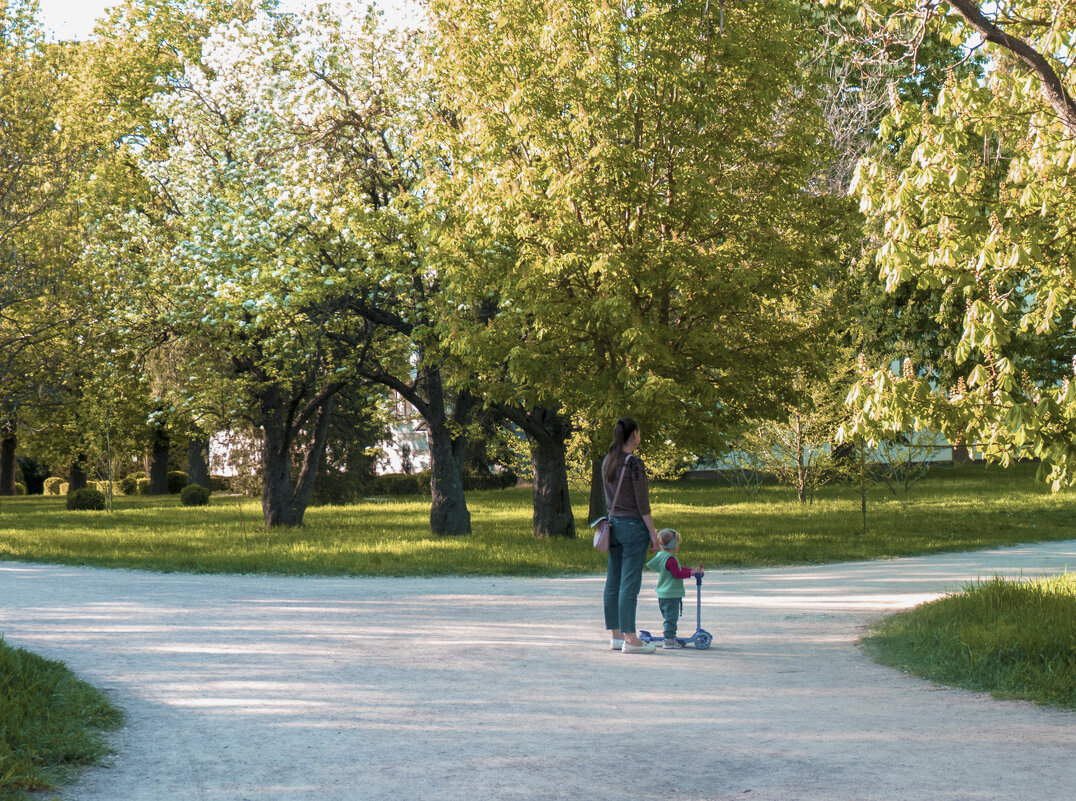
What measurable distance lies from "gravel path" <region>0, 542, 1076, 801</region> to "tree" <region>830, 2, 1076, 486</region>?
6.37ft

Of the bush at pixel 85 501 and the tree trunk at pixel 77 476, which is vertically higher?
the tree trunk at pixel 77 476

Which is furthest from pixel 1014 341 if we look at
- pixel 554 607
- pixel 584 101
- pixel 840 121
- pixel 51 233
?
pixel 51 233

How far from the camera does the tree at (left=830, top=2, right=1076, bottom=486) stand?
757 cm

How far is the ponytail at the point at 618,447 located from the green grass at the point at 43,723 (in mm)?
4228

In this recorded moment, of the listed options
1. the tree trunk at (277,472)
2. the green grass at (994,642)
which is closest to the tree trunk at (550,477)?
the tree trunk at (277,472)

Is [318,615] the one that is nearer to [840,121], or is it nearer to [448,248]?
[448,248]

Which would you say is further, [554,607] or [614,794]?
[554,607]

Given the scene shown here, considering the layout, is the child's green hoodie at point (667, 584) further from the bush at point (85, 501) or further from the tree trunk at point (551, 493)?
the bush at point (85, 501)

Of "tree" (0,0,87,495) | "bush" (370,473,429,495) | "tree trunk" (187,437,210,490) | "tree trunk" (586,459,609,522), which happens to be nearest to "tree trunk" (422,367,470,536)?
"tree trunk" (586,459,609,522)

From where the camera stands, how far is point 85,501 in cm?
3528

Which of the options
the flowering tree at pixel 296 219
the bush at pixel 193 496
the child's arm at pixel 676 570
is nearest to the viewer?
the child's arm at pixel 676 570

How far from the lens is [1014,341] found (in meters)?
19.8

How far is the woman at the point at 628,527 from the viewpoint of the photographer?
29.3 feet

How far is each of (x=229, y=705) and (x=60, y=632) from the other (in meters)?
3.82
